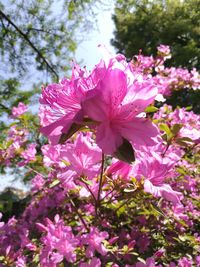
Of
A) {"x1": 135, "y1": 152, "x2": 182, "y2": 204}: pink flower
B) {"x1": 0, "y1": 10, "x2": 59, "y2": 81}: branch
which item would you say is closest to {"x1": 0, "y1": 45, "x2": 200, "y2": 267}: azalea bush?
{"x1": 135, "y1": 152, "x2": 182, "y2": 204}: pink flower

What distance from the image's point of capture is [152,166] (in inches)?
34.1

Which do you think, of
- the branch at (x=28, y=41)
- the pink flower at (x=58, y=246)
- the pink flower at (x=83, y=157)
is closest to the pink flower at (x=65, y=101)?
the pink flower at (x=83, y=157)

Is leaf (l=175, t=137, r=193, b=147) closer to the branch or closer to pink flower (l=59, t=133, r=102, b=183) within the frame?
pink flower (l=59, t=133, r=102, b=183)

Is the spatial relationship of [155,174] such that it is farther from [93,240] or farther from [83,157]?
[93,240]

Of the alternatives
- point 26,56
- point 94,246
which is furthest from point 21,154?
point 26,56

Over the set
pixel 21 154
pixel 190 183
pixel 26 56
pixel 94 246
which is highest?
pixel 26 56

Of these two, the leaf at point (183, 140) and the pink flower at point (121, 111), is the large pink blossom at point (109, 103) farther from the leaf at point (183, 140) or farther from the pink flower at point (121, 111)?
the leaf at point (183, 140)

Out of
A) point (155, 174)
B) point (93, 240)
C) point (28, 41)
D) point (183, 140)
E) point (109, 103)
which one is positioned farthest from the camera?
point (28, 41)

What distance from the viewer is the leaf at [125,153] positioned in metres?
0.61

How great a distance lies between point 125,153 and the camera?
616 millimetres

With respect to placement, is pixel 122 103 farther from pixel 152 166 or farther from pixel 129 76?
pixel 152 166

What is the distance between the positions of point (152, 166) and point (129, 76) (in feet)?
1.00

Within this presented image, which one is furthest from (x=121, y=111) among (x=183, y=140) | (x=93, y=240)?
(x=93, y=240)

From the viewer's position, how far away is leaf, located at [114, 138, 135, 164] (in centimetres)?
61
